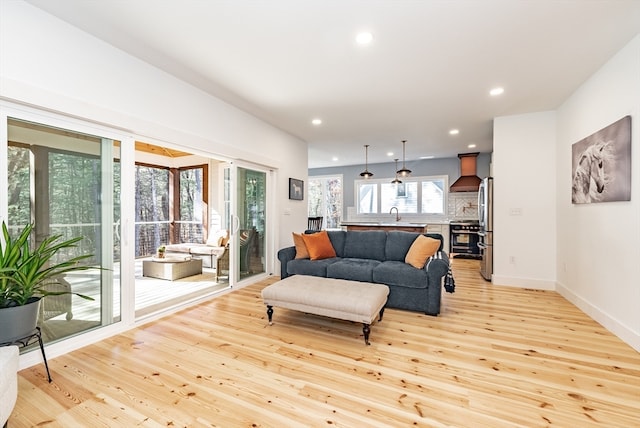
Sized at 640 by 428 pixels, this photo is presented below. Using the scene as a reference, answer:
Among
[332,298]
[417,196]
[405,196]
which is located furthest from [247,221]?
[417,196]

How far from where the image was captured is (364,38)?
97.9 inches

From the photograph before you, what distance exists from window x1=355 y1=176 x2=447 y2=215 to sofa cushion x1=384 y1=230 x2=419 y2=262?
4362mm

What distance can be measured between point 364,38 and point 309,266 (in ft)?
9.13

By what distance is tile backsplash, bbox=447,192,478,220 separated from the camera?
7.66m

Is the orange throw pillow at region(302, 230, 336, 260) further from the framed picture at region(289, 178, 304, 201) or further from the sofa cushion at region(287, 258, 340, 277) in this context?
the framed picture at region(289, 178, 304, 201)

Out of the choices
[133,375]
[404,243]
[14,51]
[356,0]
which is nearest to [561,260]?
[404,243]

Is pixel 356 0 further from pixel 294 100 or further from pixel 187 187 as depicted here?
pixel 187 187

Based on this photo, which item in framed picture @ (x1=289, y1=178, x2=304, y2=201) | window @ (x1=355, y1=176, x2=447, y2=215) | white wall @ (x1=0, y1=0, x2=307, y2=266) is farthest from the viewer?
window @ (x1=355, y1=176, x2=447, y2=215)

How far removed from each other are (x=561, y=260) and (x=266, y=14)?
4850 mm

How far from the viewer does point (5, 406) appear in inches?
54.1

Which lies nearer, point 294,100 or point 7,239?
point 7,239

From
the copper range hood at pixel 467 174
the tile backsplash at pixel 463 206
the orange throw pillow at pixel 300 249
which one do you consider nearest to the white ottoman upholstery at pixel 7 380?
the orange throw pillow at pixel 300 249

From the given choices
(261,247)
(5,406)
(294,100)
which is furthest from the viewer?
(261,247)

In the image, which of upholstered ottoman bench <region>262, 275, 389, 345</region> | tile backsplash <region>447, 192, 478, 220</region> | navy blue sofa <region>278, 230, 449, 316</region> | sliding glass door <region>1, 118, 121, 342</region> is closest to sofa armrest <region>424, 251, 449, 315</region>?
navy blue sofa <region>278, 230, 449, 316</region>
